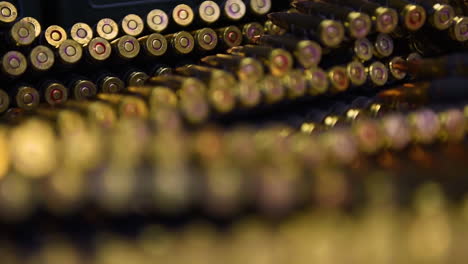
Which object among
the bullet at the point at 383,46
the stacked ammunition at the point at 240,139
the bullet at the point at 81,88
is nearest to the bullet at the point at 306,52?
the stacked ammunition at the point at 240,139

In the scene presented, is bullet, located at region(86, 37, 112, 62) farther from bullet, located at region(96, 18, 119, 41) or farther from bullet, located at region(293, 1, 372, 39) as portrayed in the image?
bullet, located at region(293, 1, 372, 39)

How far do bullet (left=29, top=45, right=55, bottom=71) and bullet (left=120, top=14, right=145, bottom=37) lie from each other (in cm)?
24

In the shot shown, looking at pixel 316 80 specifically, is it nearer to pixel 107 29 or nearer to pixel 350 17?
pixel 350 17

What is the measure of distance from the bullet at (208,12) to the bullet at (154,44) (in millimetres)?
141

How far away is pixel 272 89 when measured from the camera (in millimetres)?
1561

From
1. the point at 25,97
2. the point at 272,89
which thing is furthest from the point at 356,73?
the point at 25,97

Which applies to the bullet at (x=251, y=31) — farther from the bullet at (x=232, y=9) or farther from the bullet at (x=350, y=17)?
the bullet at (x=350, y=17)

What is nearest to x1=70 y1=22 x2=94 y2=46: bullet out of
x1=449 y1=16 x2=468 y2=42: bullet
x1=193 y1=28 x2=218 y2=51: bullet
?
x1=193 y1=28 x2=218 y2=51: bullet

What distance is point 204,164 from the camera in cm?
112

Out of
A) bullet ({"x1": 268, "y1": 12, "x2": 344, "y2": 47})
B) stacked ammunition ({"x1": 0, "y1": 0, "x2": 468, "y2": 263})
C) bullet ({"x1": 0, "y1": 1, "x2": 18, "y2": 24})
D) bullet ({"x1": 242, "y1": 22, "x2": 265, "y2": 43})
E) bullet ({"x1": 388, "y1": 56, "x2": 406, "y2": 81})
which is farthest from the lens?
bullet ({"x1": 242, "y1": 22, "x2": 265, "y2": 43})

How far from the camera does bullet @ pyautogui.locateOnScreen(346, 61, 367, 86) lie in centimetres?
173

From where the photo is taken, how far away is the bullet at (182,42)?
1.90 metres

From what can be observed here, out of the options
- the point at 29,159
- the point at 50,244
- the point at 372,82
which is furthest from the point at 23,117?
the point at 372,82

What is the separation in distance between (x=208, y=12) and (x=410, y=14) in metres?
0.59
